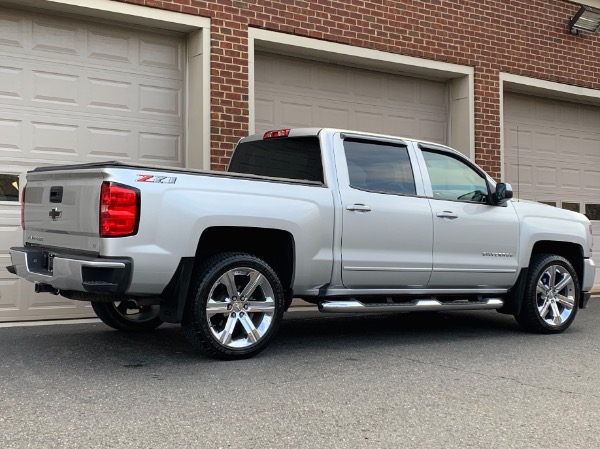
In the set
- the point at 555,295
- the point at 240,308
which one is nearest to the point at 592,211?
the point at 555,295

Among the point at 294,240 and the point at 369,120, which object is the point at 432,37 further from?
the point at 294,240

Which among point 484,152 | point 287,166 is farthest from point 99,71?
point 484,152

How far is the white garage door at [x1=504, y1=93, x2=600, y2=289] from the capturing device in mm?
12117

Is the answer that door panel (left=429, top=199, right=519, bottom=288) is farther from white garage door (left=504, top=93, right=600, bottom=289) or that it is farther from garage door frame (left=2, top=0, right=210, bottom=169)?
white garage door (left=504, top=93, right=600, bottom=289)

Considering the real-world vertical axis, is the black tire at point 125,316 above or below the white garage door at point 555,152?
below

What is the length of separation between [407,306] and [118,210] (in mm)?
2799

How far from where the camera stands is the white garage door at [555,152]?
12.1 metres

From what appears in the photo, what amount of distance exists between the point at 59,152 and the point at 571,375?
5828mm

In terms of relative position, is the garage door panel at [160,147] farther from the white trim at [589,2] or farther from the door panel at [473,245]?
the white trim at [589,2]

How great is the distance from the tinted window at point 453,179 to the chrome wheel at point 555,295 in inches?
45.8

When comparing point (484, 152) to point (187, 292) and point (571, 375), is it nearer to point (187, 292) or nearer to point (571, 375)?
point (571, 375)

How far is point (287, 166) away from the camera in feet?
21.8

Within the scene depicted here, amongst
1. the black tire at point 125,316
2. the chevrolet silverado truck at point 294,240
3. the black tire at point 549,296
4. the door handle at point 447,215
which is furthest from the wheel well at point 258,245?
the black tire at point 549,296

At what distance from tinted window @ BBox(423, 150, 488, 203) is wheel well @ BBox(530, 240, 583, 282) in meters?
1.09
